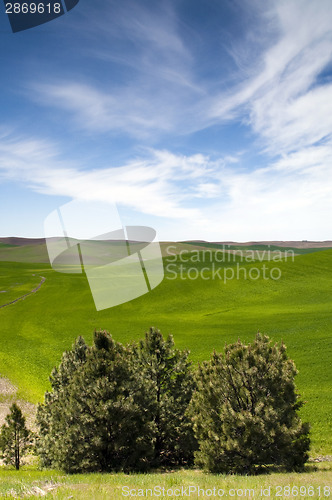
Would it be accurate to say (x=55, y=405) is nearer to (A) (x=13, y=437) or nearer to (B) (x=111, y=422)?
(A) (x=13, y=437)

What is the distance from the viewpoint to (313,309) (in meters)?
67.9

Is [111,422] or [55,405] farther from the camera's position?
[55,405]

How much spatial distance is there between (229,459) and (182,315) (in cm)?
5322

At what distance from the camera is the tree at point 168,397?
2412cm

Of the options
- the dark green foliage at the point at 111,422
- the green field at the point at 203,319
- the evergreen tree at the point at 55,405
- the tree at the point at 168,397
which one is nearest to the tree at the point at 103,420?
the dark green foliage at the point at 111,422

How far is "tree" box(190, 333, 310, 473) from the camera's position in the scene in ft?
57.2

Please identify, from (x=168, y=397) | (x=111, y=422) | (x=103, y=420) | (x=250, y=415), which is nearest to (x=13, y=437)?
(x=103, y=420)

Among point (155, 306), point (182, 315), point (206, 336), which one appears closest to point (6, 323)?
point (155, 306)

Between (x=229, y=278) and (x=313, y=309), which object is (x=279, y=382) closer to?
(x=313, y=309)

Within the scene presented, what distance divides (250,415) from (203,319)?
50.5m

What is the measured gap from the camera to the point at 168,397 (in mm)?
25500

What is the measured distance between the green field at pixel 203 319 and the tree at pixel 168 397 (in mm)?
10249

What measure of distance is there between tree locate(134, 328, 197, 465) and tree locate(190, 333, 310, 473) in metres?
4.90

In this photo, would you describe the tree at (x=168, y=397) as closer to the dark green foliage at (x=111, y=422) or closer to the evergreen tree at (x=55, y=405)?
the dark green foliage at (x=111, y=422)
